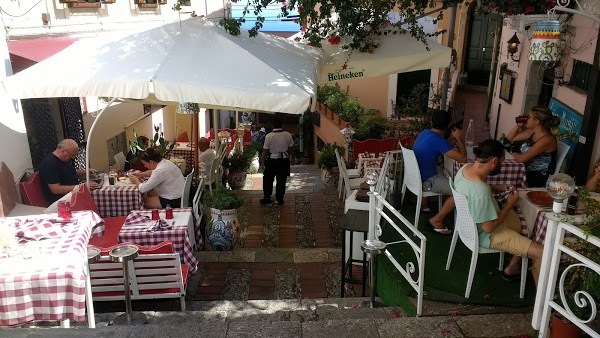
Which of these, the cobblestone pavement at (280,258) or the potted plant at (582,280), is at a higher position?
the potted plant at (582,280)

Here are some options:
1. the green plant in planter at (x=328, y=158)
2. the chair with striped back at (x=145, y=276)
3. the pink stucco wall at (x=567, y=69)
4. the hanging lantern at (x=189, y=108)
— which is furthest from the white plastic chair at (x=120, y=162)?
the pink stucco wall at (x=567, y=69)

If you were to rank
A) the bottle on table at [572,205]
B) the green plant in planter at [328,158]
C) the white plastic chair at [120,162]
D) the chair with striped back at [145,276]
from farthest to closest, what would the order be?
the green plant in planter at [328,158]
the white plastic chair at [120,162]
the chair with striped back at [145,276]
the bottle on table at [572,205]

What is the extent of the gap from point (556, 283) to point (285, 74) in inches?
123

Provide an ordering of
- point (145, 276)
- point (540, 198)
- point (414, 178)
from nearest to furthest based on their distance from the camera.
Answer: point (540, 198) → point (145, 276) → point (414, 178)

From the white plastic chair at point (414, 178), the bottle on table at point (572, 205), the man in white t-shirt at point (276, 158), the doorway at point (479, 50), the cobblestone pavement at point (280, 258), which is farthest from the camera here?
the doorway at point (479, 50)

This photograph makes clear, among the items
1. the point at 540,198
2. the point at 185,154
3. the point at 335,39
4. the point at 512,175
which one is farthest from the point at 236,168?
the point at 540,198

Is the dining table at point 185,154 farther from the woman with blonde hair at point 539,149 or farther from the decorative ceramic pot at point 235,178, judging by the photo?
the woman with blonde hair at point 539,149

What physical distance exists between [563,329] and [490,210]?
42.1 inches

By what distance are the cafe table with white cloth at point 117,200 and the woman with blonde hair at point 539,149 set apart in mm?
4798

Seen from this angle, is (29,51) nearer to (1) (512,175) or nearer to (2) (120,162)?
(2) (120,162)

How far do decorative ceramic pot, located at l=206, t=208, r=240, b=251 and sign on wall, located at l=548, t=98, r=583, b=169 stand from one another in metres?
4.27

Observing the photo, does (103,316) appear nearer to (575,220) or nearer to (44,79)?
(44,79)

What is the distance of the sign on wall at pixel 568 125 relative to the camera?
18.2 ft

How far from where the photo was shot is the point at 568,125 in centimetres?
602
